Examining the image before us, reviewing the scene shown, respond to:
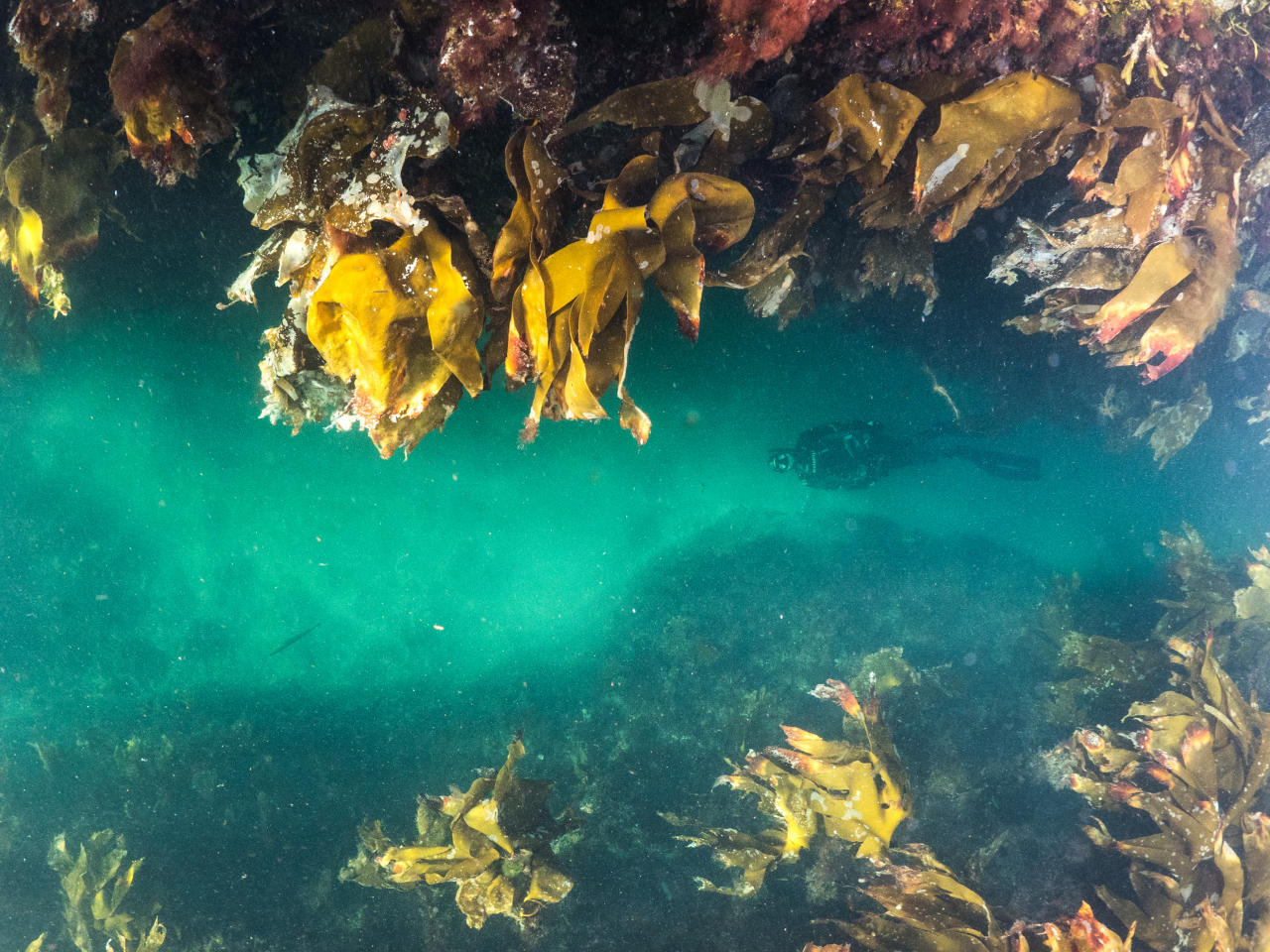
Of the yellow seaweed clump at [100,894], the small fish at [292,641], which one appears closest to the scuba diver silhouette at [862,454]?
the small fish at [292,641]

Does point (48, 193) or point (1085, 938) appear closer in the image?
point (48, 193)

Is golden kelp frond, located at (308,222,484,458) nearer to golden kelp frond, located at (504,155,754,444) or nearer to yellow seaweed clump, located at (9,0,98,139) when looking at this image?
golden kelp frond, located at (504,155,754,444)

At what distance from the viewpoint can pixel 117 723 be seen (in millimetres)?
4578

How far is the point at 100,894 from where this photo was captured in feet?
14.3

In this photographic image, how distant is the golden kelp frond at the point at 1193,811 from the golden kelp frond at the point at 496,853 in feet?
10.00

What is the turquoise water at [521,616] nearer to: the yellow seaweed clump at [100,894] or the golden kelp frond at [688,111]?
the yellow seaweed clump at [100,894]

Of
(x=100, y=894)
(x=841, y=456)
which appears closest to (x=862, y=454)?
(x=841, y=456)

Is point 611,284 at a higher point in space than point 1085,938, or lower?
higher

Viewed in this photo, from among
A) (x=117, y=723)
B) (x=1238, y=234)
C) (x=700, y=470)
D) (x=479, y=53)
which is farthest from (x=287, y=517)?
(x=1238, y=234)

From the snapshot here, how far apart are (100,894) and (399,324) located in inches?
208

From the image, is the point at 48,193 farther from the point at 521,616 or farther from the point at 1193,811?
the point at 1193,811

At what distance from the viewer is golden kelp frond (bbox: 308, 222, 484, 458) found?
5.51ft

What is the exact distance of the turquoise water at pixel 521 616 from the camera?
3.78m

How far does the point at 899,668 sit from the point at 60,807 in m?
6.18
